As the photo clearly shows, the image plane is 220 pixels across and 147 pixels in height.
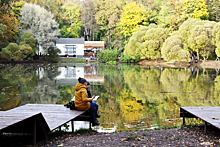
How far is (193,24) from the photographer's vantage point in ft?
139

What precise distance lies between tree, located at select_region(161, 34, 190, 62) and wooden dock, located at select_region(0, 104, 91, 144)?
34.7 m

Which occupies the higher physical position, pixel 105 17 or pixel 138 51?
pixel 105 17

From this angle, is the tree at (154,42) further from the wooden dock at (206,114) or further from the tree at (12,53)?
the wooden dock at (206,114)

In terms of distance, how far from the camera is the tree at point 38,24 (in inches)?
1794

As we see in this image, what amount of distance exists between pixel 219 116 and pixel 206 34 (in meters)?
36.8

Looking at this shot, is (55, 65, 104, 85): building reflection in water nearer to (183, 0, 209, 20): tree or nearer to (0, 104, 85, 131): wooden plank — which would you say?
(0, 104, 85, 131): wooden plank

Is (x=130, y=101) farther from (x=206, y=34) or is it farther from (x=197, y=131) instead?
(x=206, y=34)

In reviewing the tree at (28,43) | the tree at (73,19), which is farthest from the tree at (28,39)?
the tree at (73,19)

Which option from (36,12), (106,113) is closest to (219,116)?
(106,113)

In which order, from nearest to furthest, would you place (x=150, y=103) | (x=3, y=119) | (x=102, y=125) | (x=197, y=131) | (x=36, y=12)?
(x=3, y=119) < (x=197, y=131) < (x=102, y=125) < (x=150, y=103) < (x=36, y=12)

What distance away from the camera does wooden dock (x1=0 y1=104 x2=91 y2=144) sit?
5.17 m

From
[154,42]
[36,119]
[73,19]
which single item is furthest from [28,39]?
[36,119]

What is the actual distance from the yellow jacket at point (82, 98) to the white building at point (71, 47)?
2058 inches

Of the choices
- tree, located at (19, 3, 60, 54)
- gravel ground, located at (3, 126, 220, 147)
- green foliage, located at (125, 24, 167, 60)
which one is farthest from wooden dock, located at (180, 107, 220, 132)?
tree, located at (19, 3, 60, 54)
